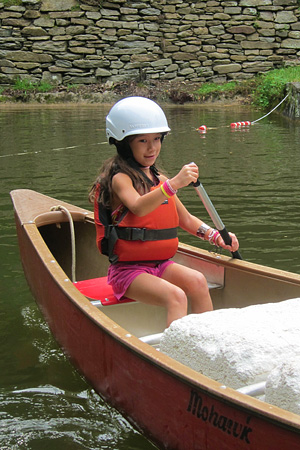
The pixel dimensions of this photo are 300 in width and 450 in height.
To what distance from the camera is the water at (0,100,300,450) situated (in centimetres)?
305

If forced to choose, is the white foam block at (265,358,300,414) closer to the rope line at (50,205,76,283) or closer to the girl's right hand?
the girl's right hand

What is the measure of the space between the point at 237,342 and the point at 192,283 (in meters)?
0.97

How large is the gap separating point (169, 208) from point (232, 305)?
0.75 meters

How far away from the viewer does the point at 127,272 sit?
3.37 metres

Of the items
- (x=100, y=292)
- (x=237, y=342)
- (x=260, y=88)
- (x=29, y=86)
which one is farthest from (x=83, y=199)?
(x=29, y=86)

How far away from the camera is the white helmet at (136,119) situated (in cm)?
326

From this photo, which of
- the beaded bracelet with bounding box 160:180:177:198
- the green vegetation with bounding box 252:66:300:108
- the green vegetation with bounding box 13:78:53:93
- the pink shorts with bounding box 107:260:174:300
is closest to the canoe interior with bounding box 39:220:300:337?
the pink shorts with bounding box 107:260:174:300

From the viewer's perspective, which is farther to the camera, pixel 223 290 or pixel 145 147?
pixel 223 290

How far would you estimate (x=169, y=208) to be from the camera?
11.2ft

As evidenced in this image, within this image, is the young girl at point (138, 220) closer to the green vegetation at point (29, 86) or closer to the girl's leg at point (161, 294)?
the girl's leg at point (161, 294)

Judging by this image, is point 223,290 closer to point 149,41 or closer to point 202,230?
point 202,230

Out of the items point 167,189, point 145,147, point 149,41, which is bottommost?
point 167,189

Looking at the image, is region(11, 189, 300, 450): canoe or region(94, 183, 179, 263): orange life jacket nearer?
region(11, 189, 300, 450): canoe

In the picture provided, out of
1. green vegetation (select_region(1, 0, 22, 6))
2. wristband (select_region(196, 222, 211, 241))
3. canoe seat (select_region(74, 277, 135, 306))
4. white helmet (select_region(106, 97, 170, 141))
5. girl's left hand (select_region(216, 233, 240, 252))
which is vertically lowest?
canoe seat (select_region(74, 277, 135, 306))
